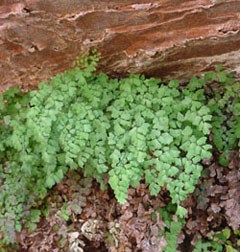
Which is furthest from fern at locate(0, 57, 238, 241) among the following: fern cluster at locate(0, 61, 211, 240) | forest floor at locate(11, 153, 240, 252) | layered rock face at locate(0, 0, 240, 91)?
forest floor at locate(11, 153, 240, 252)

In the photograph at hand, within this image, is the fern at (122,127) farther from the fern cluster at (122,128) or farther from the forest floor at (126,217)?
the forest floor at (126,217)

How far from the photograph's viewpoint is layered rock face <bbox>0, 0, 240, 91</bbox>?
101 inches

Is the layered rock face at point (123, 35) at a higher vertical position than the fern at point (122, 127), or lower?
higher

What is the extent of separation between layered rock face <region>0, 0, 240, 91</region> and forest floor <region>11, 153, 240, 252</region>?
0.58 metres

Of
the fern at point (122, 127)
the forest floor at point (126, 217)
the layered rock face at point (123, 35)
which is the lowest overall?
the forest floor at point (126, 217)

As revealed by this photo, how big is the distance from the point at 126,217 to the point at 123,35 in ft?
3.42

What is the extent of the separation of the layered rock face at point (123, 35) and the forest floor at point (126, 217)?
581 millimetres

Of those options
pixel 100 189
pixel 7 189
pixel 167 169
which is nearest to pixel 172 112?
pixel 167 169

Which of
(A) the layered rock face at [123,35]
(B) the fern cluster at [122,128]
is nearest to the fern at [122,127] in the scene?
(B) the fern cluster at [122,128]

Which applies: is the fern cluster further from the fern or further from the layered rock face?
the layered rock face

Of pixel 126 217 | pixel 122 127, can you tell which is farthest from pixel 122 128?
pixel 126 217

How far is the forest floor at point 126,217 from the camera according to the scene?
9.58 feet

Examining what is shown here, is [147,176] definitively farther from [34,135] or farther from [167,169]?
[34,135]

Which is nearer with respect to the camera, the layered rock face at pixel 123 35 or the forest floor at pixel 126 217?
the layered rock face at pixel 123 35
